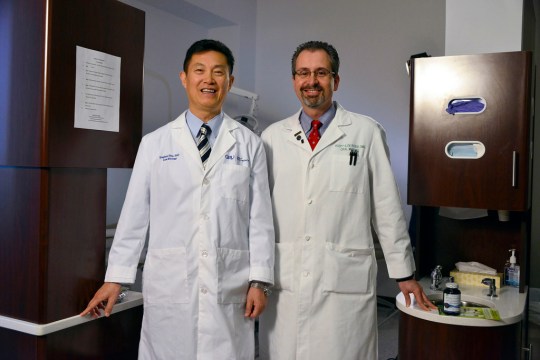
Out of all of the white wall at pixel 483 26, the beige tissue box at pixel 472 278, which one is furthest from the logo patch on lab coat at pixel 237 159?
the white wall at pixel 483 26

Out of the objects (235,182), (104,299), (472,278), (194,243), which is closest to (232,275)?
(194,243)

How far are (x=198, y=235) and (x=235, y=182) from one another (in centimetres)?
20

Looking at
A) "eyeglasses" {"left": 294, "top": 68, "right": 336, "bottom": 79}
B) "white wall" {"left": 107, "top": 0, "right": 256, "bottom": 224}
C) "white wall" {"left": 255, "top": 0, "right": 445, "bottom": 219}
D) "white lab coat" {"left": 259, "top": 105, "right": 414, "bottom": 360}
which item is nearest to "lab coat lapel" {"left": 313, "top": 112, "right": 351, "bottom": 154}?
"white lab coat" {"left": 259, "top": 105, "right": 414, "bottom": 360}

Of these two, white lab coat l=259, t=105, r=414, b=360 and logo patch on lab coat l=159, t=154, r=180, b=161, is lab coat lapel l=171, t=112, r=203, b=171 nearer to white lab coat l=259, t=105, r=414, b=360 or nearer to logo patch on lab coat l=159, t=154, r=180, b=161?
logo patch on lab coat l=159, t=154, r=180, b=161

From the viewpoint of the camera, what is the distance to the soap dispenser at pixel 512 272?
211cm

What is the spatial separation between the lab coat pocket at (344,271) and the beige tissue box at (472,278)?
0.66 metres

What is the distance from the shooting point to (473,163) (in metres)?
1.93

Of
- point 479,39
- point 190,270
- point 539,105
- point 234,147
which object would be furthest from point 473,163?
point 539,105

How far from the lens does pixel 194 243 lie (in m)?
1.53

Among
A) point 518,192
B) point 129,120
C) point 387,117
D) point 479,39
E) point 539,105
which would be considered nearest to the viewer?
point 129,120

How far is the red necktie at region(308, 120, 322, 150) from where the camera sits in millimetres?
1764

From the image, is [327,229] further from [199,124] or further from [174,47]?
[174,47]

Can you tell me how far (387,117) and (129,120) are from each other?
2.99 meters

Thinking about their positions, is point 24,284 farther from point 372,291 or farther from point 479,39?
point 479,39
